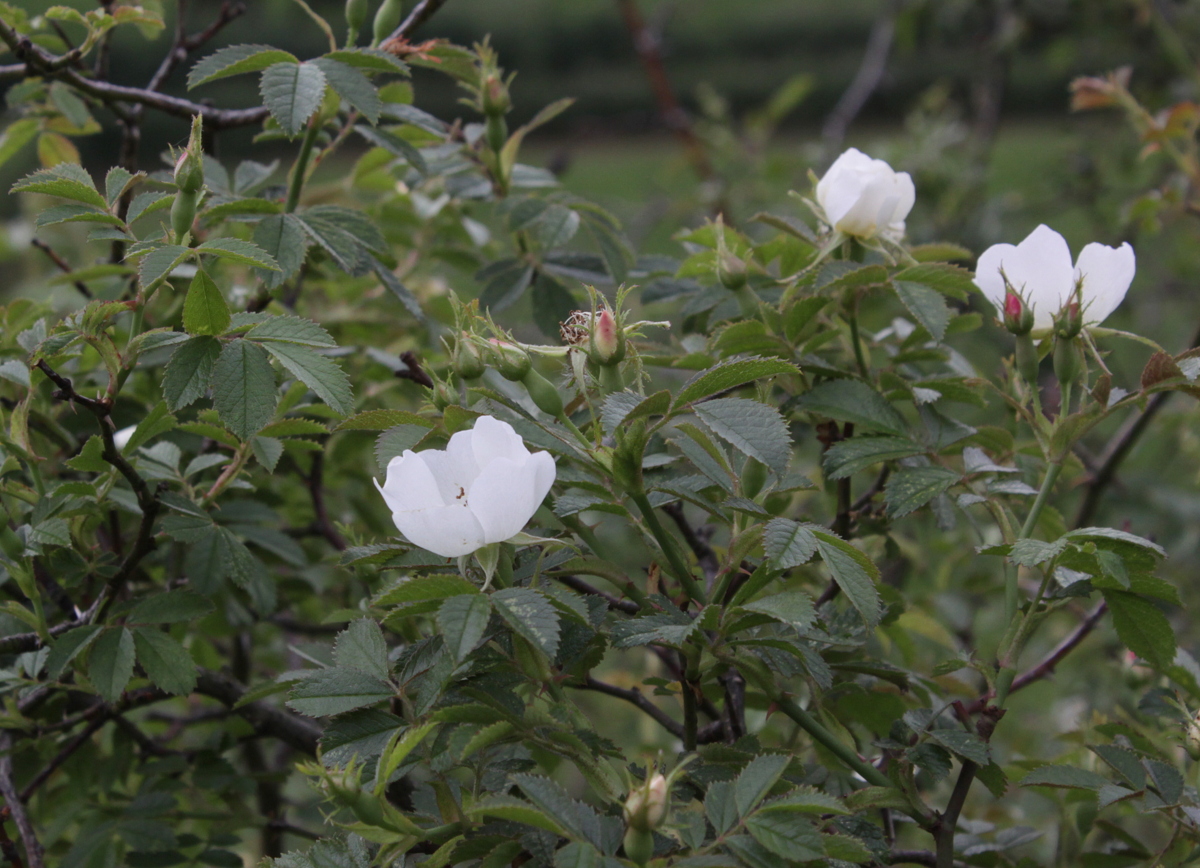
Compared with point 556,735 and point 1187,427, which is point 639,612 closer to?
point 556,735

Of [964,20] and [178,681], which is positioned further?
[964,20]

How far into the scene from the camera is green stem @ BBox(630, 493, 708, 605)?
0.44m

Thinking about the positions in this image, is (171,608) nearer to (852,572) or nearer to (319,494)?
(319,494)

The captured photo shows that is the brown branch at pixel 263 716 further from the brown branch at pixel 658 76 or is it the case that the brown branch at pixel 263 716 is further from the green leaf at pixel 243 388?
the brown branch at pixel 658 76

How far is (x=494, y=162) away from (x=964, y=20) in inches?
62.0

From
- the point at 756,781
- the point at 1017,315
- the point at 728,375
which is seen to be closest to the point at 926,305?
the point at 1017,315

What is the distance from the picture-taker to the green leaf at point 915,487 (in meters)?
0.52

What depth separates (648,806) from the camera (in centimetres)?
38

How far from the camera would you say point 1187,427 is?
3.46ft

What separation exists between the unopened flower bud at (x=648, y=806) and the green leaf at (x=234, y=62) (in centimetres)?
45

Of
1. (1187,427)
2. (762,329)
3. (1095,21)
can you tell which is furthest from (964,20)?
(762,329)

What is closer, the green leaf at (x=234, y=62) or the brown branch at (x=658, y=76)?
the green leaf at (x=234, y=62)

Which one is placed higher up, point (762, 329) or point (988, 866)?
point (762, 329)

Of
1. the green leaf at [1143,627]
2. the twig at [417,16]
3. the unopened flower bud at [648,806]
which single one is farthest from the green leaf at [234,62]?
the green leaf at [1143,627]
